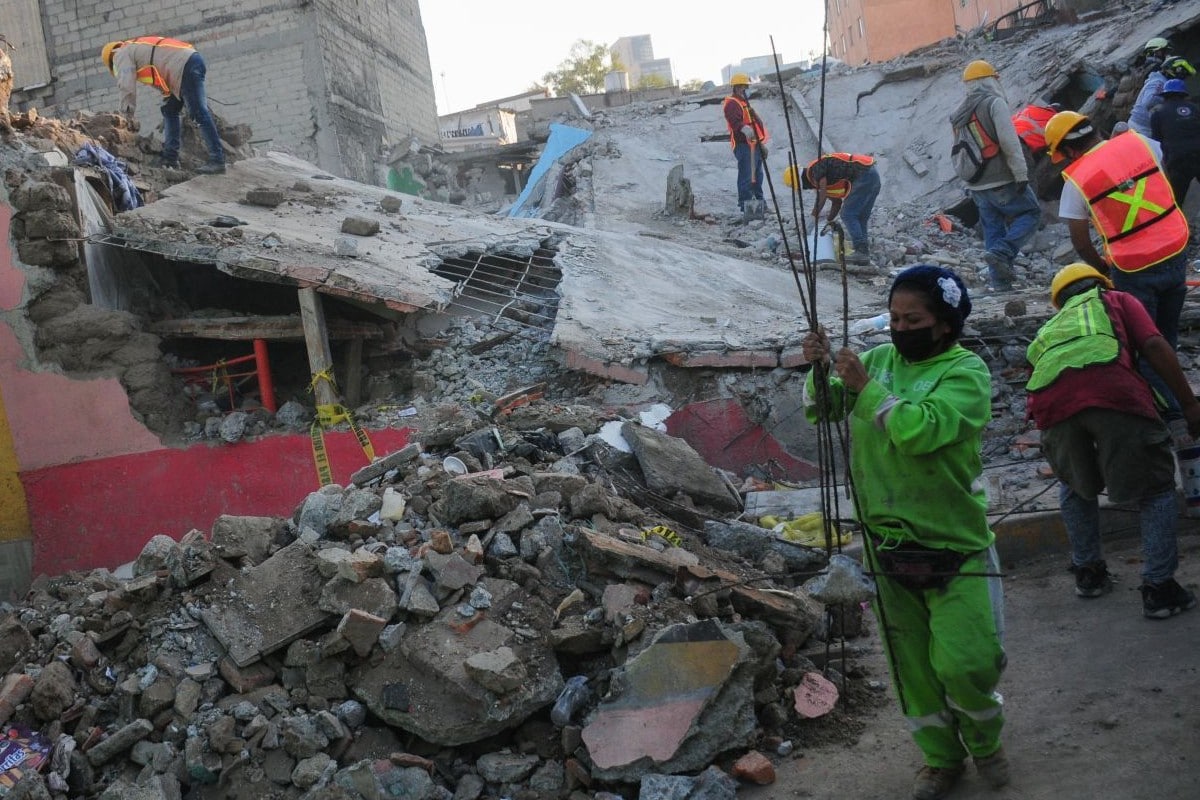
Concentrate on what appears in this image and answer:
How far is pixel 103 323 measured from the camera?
23.9 feet

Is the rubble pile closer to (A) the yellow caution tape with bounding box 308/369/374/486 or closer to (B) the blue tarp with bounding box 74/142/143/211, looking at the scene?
(A) the yellow caution tape with bounding box 308/369/374/486

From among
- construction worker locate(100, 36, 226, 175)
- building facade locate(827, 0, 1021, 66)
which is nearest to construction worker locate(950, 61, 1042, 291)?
construction worker locate(100, 36, 226, 175)

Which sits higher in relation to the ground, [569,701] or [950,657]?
[950,657]

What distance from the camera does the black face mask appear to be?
8.38ft

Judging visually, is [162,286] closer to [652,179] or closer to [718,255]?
[718,255]

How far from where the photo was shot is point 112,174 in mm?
8188

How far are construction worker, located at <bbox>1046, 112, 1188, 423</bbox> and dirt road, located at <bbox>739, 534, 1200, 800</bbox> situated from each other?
135 cm

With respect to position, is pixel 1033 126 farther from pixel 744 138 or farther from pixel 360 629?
pixel 360 629

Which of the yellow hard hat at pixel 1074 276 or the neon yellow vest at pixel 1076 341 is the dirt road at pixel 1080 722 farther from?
the yellow hard hat at pixel 1074 276

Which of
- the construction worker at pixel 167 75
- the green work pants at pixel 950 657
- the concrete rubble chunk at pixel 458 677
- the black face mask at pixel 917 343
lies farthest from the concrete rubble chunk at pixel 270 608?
the construction worker at pixel 167 75

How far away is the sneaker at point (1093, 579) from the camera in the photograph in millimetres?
3930

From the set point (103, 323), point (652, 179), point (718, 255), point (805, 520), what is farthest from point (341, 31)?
point (805, 520)

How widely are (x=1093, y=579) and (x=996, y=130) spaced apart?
4814 mm

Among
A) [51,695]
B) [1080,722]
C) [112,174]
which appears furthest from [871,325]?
[112,174]
